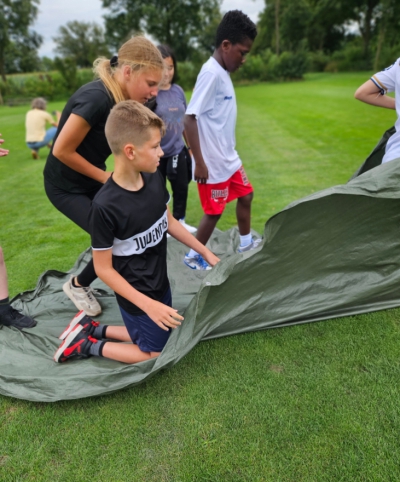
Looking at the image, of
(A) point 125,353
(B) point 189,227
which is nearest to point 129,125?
(A) point 125,353

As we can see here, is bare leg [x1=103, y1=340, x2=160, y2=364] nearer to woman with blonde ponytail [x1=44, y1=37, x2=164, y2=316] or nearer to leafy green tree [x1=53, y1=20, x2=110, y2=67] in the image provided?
woman with blonde ponytail [x1=44, y1=37, x2=164, y2=316]

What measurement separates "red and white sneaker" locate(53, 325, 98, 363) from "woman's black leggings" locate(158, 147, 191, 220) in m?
2.18

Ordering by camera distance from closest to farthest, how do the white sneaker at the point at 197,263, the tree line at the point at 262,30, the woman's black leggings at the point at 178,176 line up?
1. the white sneaker at the point at 197,263
2. the woman's black leggings at the point at 178,176
3. the tree line at the point at 262,30

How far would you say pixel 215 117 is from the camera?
295 cm

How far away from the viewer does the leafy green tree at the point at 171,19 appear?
140 feet

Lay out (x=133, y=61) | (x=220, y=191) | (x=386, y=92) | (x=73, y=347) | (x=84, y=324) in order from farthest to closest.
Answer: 1. (x=220, y=191)
2. (x=386, y=92)
3. (x=84, y=324)
4. (x=73, y=347)
5. (x=133, y=61)

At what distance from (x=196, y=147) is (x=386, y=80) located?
1385mm

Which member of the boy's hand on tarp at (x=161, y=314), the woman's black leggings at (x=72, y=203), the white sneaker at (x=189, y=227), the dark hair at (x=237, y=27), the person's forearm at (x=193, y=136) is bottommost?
the white sneaker at (x=189, y=227)

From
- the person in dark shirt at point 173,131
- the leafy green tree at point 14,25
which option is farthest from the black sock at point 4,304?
the leafy green tree at point 14,25

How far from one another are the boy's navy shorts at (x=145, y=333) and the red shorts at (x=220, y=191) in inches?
50.7

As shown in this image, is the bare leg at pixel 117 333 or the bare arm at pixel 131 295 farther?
the bare leg at pixel 117 333

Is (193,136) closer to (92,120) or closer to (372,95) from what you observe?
(92,120)

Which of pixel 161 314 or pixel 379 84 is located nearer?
pixel 161 314

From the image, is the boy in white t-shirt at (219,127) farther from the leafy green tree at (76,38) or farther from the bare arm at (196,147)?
the leafy green tree at (76,38)
